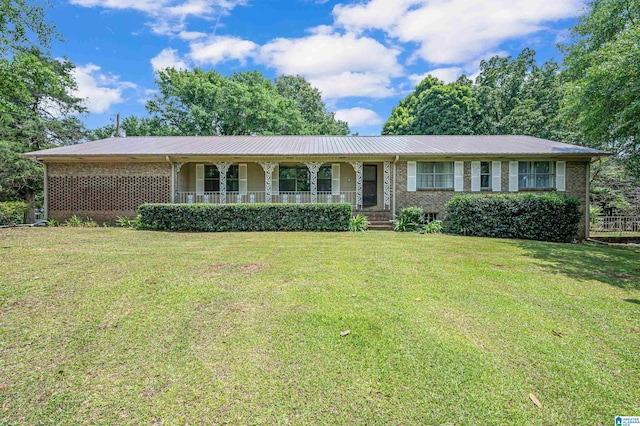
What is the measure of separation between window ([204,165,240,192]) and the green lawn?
9591 millimetres

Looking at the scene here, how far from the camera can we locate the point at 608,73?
8508 mm

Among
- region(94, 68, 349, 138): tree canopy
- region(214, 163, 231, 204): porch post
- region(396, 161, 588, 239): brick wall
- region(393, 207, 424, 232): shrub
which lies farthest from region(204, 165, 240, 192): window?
region(94, 68, 349, 138): tree canopy

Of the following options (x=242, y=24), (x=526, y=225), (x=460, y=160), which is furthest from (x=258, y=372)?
(x=242, y=24)

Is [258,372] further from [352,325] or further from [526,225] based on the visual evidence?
[526,225]

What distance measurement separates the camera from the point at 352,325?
3.37 meters

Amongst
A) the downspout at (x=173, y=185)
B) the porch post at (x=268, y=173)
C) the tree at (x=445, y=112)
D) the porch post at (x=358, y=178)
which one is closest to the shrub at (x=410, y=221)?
the porch post at (x=358, y=178)

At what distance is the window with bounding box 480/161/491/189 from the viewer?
13.6 meters

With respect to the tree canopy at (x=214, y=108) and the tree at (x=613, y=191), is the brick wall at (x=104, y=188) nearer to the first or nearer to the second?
the tree canopy at (x=214, y=108)

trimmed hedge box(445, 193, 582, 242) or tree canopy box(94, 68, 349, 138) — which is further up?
tree canopy box(94, 68, 349, 138)

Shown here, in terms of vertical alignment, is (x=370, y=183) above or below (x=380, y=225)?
above

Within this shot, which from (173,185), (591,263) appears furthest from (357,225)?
(173,185)

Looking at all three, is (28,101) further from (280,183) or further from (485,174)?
(485,174)

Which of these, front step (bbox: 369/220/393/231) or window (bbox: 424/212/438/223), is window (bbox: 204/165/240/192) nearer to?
front step (bbox: 369/220/393/231)

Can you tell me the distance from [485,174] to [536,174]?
221 centimetres
